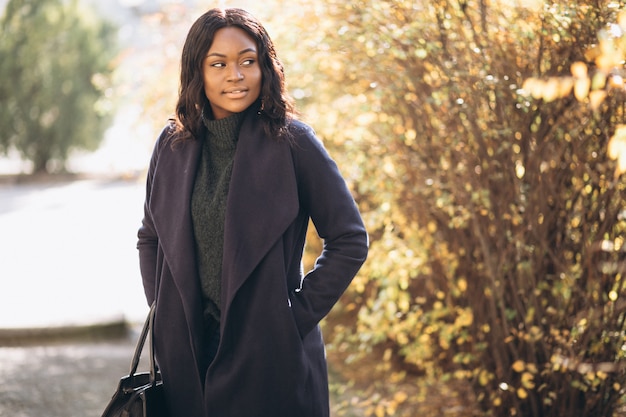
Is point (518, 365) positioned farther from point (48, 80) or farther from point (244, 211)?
point (48, 80)

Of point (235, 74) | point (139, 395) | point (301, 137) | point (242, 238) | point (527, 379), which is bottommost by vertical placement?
point (139, 395)

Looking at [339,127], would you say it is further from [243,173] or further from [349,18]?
[243,173]

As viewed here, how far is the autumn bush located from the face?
1.10 meters

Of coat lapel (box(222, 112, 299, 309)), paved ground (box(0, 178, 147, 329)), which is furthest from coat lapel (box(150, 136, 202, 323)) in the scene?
paved ground (box(0, 178, 147, 329))

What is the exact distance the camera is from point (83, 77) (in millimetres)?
20578

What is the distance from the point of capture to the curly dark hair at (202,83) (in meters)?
2.47

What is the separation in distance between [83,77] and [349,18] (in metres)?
17.8

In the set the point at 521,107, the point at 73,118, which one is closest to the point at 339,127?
the point at 521,107

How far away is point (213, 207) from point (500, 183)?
66.6 inches

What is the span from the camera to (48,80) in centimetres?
2016

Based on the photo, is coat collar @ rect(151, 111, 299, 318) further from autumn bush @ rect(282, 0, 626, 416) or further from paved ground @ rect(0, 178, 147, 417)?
paved ground @ rect(0, 178, 147, 417)

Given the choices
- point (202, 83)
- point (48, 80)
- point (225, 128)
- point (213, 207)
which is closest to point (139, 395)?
point (213, 207)

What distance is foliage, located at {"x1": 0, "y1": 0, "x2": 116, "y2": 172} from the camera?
1991 cm

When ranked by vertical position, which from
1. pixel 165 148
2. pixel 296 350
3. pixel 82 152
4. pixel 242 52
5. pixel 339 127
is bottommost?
pixel 296 350
